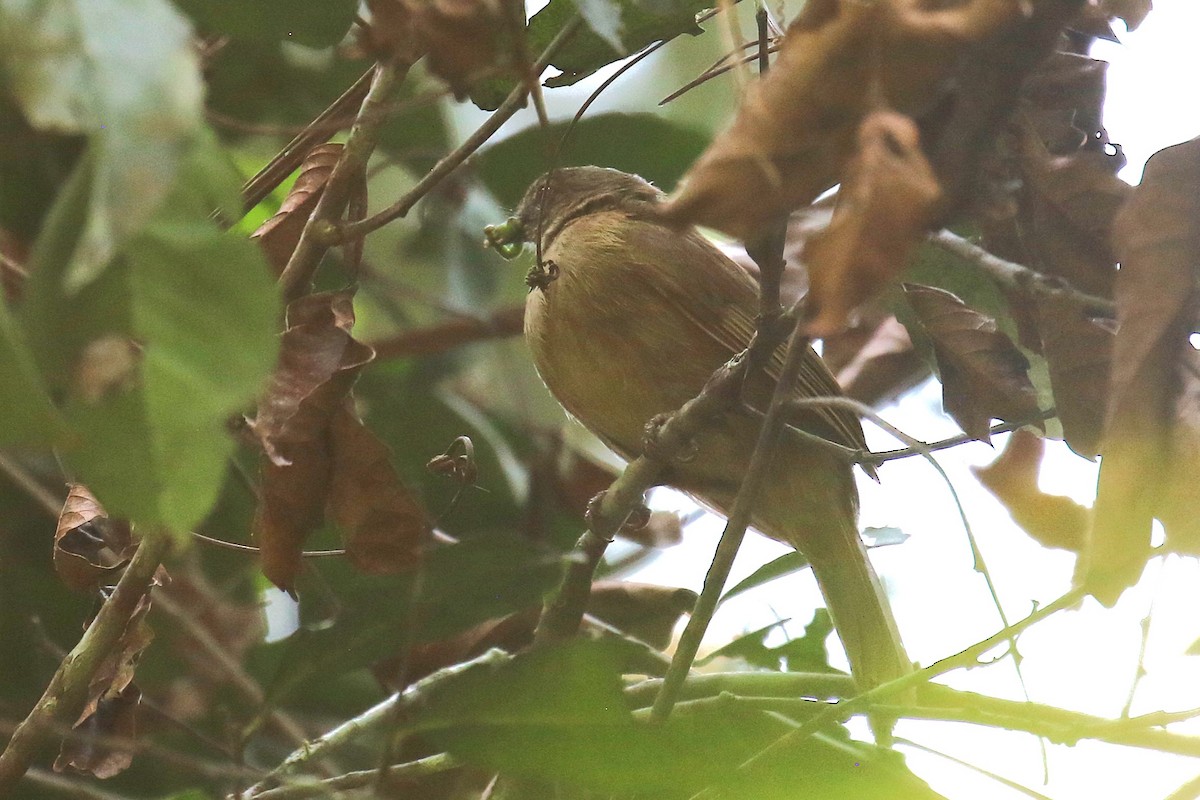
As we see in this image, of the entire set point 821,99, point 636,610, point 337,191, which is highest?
point 821,99

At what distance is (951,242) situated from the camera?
1.57 meters

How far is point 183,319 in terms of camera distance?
0.88m

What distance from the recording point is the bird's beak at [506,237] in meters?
2.85

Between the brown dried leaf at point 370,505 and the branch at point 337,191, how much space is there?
209 millimetres

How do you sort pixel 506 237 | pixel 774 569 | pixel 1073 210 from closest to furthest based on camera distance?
pixel 1073 210 < pixel 774 569 < pixel 506 237

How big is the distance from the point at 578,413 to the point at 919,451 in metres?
1.42

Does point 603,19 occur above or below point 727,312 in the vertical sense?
above

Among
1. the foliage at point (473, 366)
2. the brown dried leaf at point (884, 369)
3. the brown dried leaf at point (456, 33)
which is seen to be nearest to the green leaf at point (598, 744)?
the foliage at point (473, 366)

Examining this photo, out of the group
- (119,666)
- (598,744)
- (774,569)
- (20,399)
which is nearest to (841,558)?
(774,569)

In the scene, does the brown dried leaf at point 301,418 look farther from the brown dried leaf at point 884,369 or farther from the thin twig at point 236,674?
the brown dried leaf at point 884,369

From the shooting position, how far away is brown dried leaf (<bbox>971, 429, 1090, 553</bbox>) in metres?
1.65

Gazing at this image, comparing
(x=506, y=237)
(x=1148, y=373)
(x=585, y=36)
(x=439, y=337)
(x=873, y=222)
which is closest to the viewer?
(x=873, y=222)

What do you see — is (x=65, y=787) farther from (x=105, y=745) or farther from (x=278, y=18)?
(x=278, y=18)

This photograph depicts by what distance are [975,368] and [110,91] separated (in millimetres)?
1275
